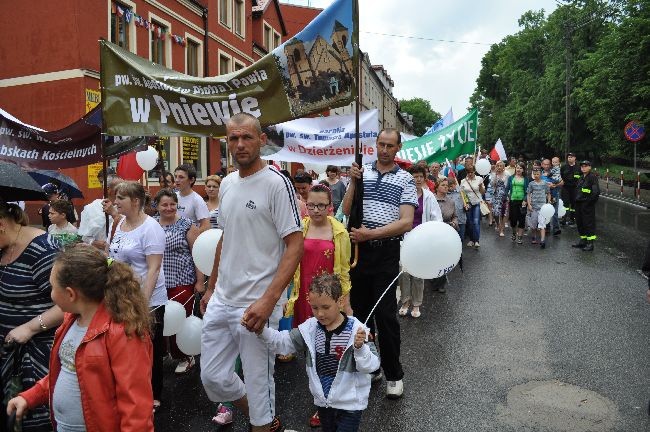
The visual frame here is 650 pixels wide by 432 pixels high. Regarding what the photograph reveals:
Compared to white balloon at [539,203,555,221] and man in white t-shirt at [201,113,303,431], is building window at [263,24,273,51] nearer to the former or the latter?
white balloon at [539,203,555,221]

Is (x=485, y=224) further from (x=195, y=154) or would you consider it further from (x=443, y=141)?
(x=195, y=154)

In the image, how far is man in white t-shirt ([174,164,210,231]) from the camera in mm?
5527

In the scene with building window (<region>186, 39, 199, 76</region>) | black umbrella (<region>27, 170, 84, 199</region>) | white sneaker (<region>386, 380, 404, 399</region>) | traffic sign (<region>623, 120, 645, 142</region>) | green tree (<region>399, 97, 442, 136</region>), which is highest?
green tree (<region>399, 97, 442, 136</region>)

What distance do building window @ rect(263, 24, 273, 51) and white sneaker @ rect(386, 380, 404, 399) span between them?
28.0 metres

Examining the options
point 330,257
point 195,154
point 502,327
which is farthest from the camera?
point 195,154

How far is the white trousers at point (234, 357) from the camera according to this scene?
3.14m

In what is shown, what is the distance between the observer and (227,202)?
3164 mm

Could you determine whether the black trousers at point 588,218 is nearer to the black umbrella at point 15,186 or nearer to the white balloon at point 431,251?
the white balloon at point 431,251

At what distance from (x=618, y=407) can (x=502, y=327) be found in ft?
6.84

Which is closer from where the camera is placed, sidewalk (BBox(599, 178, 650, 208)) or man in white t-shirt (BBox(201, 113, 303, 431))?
man in white t-shirt (BBox(201, 113, 303, 431))

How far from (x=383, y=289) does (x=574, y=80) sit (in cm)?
4054

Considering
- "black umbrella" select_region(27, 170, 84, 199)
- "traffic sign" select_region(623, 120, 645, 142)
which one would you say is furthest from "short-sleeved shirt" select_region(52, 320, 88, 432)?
"traffic sign" select_region(623, 120, 645, 142)

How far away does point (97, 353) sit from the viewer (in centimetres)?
218

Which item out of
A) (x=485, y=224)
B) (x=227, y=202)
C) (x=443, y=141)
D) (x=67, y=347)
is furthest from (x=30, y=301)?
(x=485, y=224)
